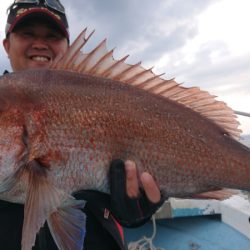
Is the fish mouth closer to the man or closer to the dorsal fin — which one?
the man

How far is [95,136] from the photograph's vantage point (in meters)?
1.88

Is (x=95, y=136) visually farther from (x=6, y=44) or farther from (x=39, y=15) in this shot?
(x=6, y=44)

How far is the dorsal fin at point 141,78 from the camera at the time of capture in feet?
6.79

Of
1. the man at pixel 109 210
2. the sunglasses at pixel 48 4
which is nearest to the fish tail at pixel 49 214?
the man at pixel 109 210

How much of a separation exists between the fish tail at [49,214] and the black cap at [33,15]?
174cm

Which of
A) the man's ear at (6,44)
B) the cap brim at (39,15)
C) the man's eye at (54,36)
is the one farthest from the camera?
the man's ear at (6,44)

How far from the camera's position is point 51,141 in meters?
1.82

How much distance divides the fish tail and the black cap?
174cm

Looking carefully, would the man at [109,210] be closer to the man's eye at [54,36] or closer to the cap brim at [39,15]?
the cap brim at [39,15]

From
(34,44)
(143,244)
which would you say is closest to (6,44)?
(34,44)

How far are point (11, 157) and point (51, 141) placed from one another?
228mm

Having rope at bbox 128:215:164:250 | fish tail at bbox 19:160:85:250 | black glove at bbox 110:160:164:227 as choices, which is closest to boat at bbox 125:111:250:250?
rope at bbox 128:215:164:250

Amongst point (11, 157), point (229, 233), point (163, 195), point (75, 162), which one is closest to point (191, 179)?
point (163, 195)

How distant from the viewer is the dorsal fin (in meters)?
2.07
